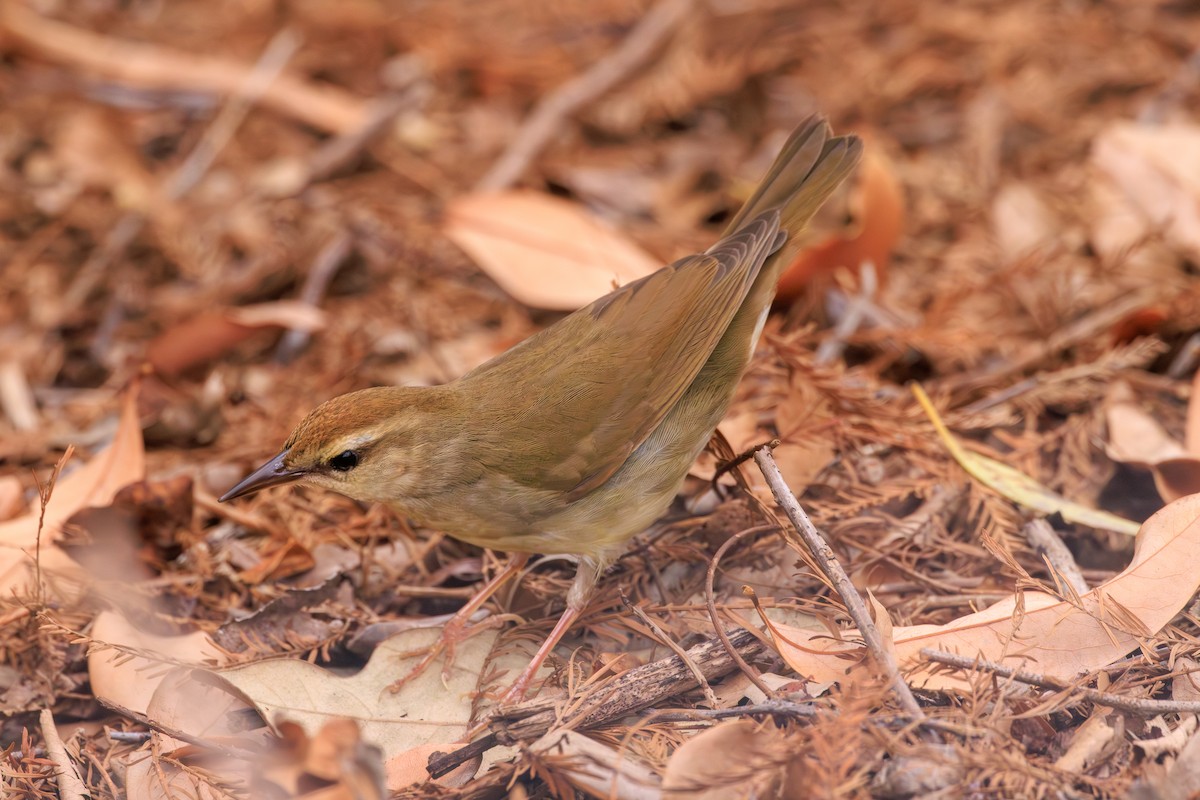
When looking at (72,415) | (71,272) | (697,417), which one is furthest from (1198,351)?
(71,272)

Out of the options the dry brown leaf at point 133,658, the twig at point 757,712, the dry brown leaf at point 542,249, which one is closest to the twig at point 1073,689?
the twig at point 757,712

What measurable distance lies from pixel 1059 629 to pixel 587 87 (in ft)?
15.9

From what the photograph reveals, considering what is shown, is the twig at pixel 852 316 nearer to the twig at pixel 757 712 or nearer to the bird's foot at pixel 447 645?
the bird's foot at pixel 447 645

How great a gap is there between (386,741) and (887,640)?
157 centimetres

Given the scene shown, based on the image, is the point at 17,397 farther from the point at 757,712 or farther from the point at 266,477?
the point at 757,712

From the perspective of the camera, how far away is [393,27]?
789 cm

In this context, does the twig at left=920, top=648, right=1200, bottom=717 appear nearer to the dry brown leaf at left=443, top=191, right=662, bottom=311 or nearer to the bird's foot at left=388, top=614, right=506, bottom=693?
the bird's foot at left=388, top=614, right=506, bottom=693

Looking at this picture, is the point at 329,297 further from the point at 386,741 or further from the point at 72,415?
the point at 386,741

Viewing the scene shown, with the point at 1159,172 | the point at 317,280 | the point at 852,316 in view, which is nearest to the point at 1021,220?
the point at 1159,172

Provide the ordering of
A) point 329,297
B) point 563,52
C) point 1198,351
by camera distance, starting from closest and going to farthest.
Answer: point 1198,351 < point 329,297 < point 563,52

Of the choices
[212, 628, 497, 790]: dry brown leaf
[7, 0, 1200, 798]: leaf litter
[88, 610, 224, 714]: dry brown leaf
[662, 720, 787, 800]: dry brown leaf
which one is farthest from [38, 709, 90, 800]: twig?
[662, 720, 787, 800]: dry brown leaf

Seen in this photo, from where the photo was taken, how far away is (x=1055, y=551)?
3982 millimetres

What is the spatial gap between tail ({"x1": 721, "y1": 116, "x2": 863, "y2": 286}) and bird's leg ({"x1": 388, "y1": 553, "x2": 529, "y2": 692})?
1412 mm

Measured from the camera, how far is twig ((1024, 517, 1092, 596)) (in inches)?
149
